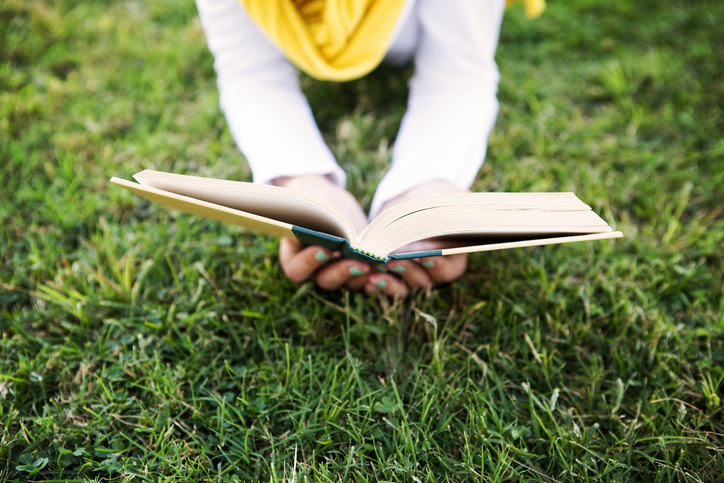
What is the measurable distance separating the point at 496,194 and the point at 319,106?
55.3 inches

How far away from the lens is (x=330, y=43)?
162 cm

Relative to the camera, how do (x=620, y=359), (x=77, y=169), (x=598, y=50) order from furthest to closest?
(x=598, y=50)
(x=77, y=169)
(x=620, y=359)

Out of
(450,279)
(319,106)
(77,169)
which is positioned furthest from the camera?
(319,106)

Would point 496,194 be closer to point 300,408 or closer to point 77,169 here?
point 300,408

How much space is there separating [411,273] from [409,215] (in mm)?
322

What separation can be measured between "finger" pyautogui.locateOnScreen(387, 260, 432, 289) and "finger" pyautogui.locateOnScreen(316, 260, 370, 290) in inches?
3.4

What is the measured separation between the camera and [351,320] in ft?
4.59

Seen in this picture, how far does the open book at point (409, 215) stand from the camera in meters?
0.98

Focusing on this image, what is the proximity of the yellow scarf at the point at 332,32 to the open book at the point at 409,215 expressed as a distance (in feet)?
2.38

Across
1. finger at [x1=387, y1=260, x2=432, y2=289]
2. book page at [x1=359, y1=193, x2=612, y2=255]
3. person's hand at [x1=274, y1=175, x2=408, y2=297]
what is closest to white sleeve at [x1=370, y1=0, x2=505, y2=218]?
person's hand at [x1=274, y1=175, x2=408, y2=297]

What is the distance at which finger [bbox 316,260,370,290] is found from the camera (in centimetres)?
124

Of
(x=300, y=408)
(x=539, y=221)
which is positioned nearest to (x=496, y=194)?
(x=539, y=221)

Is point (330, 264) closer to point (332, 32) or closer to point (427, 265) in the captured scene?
point (427, 265)

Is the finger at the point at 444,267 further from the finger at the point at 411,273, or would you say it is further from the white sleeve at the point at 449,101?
the white sleeve at the point at 449,101
